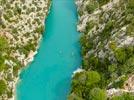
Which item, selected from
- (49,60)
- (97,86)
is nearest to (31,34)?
(49,60)

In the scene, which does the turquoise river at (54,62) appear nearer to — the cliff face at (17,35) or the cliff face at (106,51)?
the cliff face at (17,35)

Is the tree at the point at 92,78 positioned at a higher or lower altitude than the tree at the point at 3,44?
lower

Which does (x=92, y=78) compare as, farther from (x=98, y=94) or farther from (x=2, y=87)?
(x=2, y=87)

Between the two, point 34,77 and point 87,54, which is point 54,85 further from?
point 87,54

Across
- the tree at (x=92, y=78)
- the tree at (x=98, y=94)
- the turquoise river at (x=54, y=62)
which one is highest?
the turquoise river at (x=54, y=62)

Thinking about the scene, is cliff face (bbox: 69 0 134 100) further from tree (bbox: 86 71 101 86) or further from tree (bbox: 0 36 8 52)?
tree (bbox: 0 36 8 52)

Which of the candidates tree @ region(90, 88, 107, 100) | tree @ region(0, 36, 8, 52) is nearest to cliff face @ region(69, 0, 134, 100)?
tree @ region(90, 88, 107, 100)

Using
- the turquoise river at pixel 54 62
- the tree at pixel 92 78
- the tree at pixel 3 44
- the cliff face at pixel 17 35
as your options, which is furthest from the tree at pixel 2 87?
the tree at pixel 92 78
